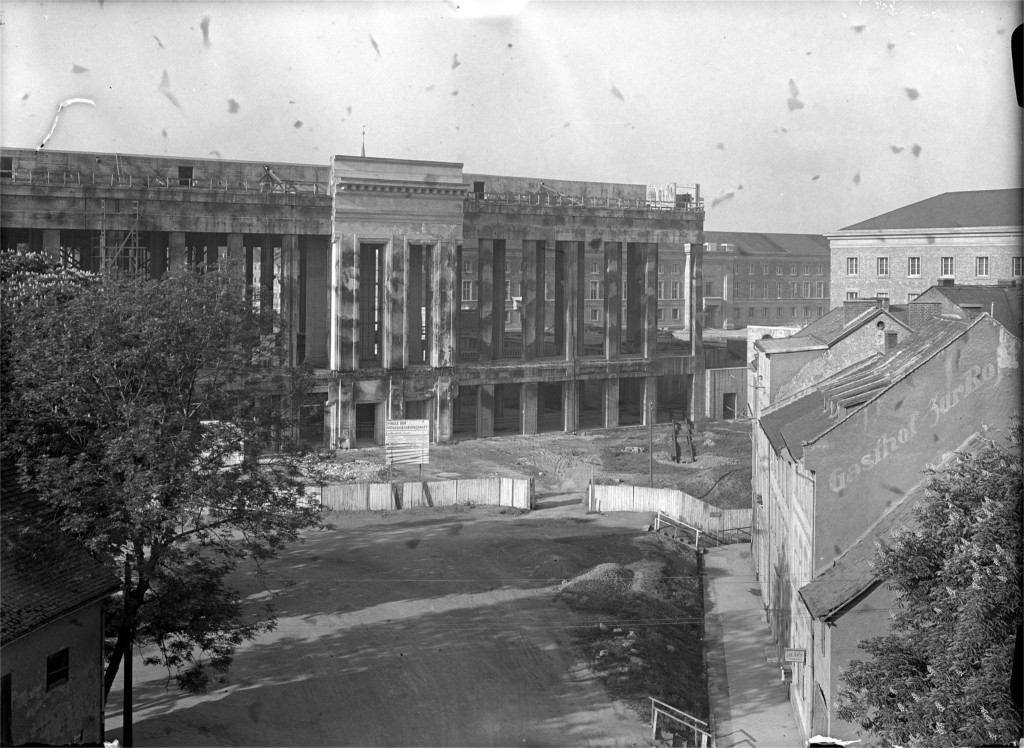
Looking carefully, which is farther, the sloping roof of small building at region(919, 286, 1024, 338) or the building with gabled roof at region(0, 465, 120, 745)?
the sloping roof of small building at region(919, 286, 1024, 338)

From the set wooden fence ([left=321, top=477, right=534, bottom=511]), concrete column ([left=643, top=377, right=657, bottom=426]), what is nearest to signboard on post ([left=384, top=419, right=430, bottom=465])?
wooden fence ([left=321, top=477, right=534, bottom=511])

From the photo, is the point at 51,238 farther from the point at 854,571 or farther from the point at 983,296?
the point at 854,571

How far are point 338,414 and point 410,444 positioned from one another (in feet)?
42.6

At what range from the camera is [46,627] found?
59.1 feet

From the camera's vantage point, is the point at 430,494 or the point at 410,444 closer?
the point at 430,494

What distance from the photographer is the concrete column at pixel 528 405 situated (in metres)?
66.3

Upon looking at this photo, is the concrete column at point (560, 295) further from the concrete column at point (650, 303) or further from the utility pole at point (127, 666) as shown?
the utility pole at point (127, 666)

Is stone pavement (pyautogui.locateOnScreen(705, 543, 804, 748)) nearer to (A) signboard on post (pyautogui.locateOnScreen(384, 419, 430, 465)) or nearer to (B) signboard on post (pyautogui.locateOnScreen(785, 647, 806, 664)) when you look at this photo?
(B) signboard on post (pyautogui.locateOnScreen(785, 647, 806, 664))

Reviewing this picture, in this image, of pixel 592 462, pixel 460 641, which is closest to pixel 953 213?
pixel 592 462

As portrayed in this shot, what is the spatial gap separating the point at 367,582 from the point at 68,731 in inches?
644

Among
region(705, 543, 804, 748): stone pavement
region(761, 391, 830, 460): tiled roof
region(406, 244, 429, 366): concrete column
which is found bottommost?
region(705, 543, 804, 748): stone pavement

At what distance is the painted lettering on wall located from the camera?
71.4 feet

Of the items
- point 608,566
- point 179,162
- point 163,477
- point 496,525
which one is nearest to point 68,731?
point 163,477

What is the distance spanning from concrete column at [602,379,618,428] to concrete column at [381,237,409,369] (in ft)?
46.9
